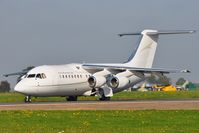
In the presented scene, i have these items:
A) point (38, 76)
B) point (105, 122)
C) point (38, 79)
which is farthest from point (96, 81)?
point (105, 122)

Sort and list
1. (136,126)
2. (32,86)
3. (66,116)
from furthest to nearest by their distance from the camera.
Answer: (32,86) < (66,116) < (136,126)

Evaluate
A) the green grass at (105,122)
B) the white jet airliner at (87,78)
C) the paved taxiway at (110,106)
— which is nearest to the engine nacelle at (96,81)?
the white jet airliner at (87,78)

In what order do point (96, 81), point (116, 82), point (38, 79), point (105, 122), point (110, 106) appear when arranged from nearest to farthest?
1. point (105, 122)
2. point (110, 106)
3. point (38, 79)
4. point (96, 81)
5. point (116, 82)

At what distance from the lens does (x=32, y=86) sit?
54688mm

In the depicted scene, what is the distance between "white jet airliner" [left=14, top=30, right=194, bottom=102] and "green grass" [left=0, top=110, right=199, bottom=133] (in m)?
21.0

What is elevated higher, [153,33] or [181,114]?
[153,33]

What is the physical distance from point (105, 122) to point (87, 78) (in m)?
30.8

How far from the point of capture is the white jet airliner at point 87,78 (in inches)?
2184

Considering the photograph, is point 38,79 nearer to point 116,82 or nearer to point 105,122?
point 116,82

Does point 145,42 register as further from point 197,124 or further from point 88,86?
point 197,124

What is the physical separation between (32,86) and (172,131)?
104ft

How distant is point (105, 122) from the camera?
2847 centimetres

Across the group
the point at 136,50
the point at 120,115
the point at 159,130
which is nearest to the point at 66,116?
the point at 120,115

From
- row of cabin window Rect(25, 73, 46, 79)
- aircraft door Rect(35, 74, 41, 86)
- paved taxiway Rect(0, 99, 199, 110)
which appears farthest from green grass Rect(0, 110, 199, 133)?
row of cabin window Rect(25, 73, 46, 79)
